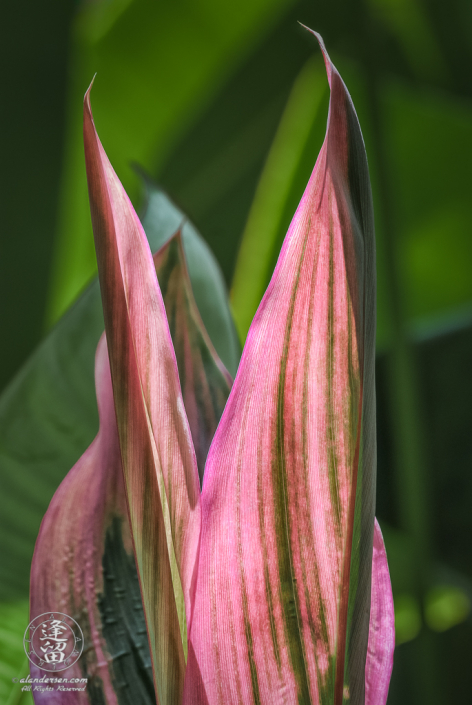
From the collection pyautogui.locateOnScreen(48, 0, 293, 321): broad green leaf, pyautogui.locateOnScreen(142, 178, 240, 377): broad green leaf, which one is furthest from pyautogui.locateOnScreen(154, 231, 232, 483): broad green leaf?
pyautogui.locateOnScreen(48, 0, 293, 321): broad green leaf

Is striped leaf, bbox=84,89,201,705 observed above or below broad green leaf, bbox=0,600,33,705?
above

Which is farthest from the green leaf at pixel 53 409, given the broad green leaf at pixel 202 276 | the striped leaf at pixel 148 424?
the striped leaf at pixel 148 424

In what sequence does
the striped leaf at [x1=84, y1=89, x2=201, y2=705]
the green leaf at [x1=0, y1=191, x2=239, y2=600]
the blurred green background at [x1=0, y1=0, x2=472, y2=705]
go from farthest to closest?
the blurred green background at [x1=0, y1=0, x2=472, y2=705], the green leaf at [x1=0, y1=191, x2=239, y2=600], the striped leaf at [x1=84, y1=89, x2=201, y2=705]

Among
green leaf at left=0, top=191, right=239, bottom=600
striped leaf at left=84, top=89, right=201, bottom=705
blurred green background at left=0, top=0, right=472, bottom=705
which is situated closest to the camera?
striped leaf at left=84, top=89, right=201, bottom=705

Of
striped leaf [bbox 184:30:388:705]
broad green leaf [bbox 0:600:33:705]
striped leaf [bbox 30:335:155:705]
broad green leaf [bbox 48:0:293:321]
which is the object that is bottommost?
broad green leaf [bbox 0:600:33:705]

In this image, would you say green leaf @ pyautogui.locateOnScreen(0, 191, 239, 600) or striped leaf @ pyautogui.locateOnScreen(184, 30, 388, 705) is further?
green leaf @ pyautogui.locateOnScreen(0, 191, 239, 600)

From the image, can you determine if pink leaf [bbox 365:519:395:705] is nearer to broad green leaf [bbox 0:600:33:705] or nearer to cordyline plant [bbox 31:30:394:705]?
cordyline plant [bbox 31:30:394:705]

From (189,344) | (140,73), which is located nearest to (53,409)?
(189,344)

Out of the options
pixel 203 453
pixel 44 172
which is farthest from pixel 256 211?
pixel 44 172

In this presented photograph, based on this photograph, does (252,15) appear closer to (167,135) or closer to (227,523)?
(167,135)

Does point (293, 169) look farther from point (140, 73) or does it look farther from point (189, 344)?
point (140, 73)
